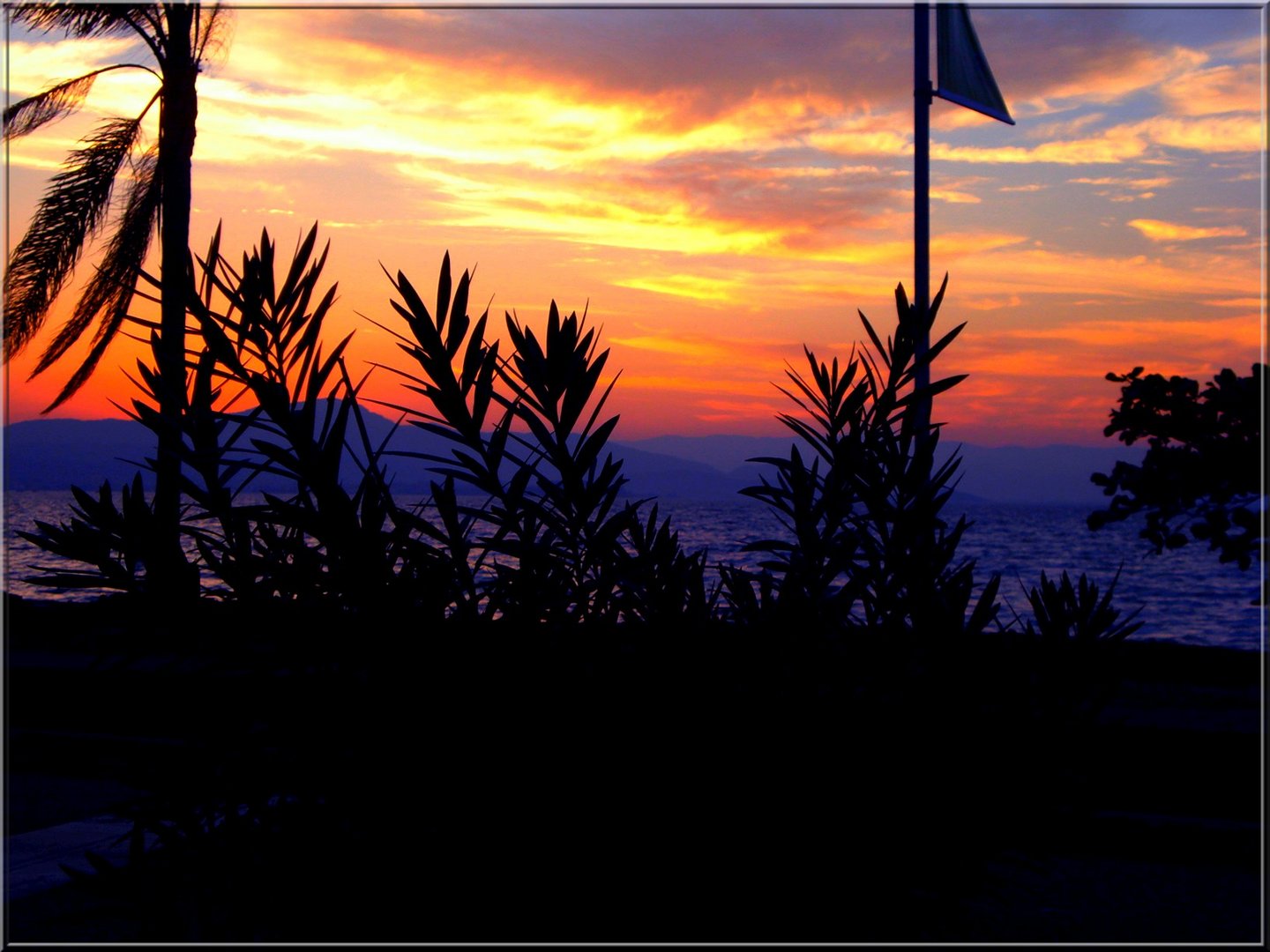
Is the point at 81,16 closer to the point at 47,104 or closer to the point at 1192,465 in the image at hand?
the point at 47,104

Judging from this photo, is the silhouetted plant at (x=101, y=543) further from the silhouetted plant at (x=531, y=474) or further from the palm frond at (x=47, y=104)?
the palm frond at (x=47, y=104)

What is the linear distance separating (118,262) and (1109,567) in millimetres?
73971

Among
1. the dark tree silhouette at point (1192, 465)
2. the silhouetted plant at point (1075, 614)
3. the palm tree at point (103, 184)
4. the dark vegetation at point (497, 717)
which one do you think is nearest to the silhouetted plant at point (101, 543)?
the dark vegetation at point (497, 717)

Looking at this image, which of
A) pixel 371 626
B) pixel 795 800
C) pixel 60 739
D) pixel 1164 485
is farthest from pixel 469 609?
pixel 60 739

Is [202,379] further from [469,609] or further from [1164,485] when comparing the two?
[1164,485]

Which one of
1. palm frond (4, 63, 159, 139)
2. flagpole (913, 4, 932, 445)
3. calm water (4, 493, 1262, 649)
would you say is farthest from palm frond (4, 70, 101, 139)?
flagpole (913, 4, 932, 445)

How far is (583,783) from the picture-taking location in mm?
1777

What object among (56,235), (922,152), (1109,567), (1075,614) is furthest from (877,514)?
(1109,567)

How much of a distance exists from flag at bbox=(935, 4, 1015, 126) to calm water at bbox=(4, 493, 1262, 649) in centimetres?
503

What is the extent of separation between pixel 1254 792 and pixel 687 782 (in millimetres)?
6017

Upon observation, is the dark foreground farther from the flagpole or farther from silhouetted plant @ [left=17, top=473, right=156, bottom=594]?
the flagpole

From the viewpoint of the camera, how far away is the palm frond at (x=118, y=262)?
11.9 metres

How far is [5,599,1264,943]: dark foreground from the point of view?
1.76m

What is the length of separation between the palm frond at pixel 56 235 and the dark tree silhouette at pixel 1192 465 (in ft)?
34.7
